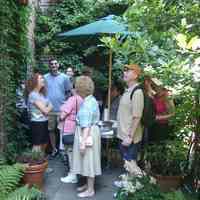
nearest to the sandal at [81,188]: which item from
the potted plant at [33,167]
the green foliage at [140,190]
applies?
the potted plant at [33,167]

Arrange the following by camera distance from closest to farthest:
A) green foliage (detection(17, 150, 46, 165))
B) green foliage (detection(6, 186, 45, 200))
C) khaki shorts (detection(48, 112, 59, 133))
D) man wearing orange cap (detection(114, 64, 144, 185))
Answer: green foliage (detection(6, 186, 45, 200)), man wearing orange cap (detection(114, 64, 144, 185)), green foliage (detection(17, 150, 46, 165)), khaki shorts (detection(48, 112, 59, 133))

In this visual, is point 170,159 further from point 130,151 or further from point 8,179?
point 8,179

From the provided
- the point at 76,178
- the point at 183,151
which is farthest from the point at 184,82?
the point at 76,178

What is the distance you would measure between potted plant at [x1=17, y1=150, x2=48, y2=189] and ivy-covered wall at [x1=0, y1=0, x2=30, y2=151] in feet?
1.70

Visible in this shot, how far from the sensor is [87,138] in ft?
17.1

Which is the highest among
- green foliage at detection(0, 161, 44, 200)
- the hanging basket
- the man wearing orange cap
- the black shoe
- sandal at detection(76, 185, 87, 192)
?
the hanging basket

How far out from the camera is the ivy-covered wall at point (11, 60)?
5.59m

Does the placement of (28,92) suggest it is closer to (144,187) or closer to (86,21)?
(144,187)

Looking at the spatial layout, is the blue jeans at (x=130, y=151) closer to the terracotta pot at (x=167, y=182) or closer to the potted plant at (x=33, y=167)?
the terracotta pot at (x=167, y=182)

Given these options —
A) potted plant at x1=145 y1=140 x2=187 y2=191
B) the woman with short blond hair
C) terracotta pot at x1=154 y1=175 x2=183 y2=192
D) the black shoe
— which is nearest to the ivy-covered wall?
the black shoe

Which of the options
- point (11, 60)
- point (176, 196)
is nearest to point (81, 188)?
point (176, 196)

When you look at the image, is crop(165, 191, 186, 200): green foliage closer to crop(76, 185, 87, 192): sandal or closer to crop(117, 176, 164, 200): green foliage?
crop(117, 176, 164, 200): green foliage

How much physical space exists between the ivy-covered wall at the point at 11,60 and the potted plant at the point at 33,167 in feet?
1.70

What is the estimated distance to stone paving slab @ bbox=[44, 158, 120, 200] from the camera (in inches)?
211
